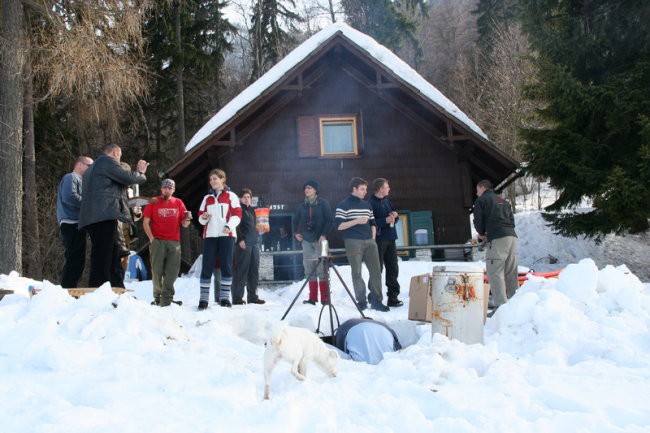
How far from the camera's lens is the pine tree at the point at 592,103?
36.9 feet

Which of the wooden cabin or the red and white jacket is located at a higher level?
the wooden cabin

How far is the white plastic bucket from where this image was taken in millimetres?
4953

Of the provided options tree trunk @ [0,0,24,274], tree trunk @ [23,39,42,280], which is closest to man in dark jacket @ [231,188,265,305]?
tree trunk @ [0,0,24,274]

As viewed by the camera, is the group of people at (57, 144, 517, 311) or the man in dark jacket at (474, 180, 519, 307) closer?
the group of people at (57, 144, 517, 311)

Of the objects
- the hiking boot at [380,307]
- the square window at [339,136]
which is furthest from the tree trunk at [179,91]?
the hiking boot at [380,307]

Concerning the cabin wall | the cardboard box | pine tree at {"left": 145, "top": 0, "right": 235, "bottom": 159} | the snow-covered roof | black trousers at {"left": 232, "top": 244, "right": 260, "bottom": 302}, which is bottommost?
the cardboard box

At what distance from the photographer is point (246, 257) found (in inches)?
A: 306

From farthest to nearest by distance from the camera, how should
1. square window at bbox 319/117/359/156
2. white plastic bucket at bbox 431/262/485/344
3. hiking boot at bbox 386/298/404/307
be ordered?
square window at bbox 319/117/359/156
hiking boot at bbox 386/298/404/307
white plastic bucket at bbox 431/262/485/344

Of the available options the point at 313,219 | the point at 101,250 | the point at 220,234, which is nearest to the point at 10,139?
the point at 101,250

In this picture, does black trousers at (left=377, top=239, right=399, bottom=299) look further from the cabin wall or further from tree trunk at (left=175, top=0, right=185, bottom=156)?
tree trunk at (left=175, top=0, right=185, bottom=156)

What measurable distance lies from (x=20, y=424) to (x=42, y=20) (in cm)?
981

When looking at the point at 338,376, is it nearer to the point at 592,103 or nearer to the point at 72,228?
the point at 72,228

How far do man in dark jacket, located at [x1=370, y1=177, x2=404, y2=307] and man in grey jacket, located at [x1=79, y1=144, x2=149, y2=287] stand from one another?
10.6 feet

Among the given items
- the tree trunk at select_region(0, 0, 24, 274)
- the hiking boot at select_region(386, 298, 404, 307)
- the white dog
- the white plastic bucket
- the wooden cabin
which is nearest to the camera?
the white dog
